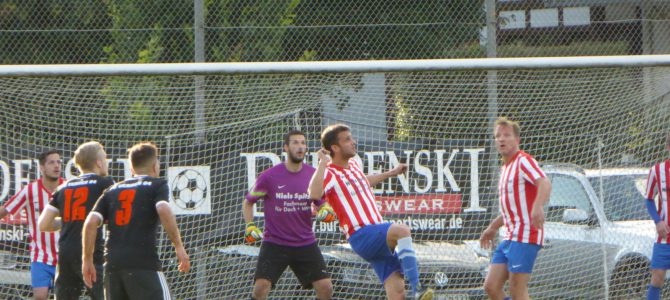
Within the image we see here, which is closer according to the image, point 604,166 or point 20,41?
point 604,166

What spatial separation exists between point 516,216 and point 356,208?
118 cm

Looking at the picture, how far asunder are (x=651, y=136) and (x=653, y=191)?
0.88 metres

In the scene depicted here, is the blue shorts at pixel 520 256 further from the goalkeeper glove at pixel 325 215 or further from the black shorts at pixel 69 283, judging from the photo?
the black shorts at pixel 69 283

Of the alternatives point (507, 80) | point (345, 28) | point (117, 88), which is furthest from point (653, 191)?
point (117, 88)

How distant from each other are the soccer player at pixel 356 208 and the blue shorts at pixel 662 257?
267 centimetres

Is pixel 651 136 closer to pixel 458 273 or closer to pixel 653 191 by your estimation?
pixel 653 191

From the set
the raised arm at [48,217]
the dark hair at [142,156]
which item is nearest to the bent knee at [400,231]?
the dark hair at [142,156]

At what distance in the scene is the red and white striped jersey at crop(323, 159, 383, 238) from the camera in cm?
804

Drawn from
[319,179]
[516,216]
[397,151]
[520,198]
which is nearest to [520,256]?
[516,216]

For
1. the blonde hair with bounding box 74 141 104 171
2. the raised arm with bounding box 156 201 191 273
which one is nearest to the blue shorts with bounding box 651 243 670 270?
the raised arm with bounding box 156 201 191 273

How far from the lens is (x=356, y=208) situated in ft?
26.4

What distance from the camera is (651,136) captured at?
Answer: 1030 centimetres

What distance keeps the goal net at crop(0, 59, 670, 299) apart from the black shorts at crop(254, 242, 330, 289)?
0.92 meters

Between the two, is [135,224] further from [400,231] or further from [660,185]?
[660,185]
